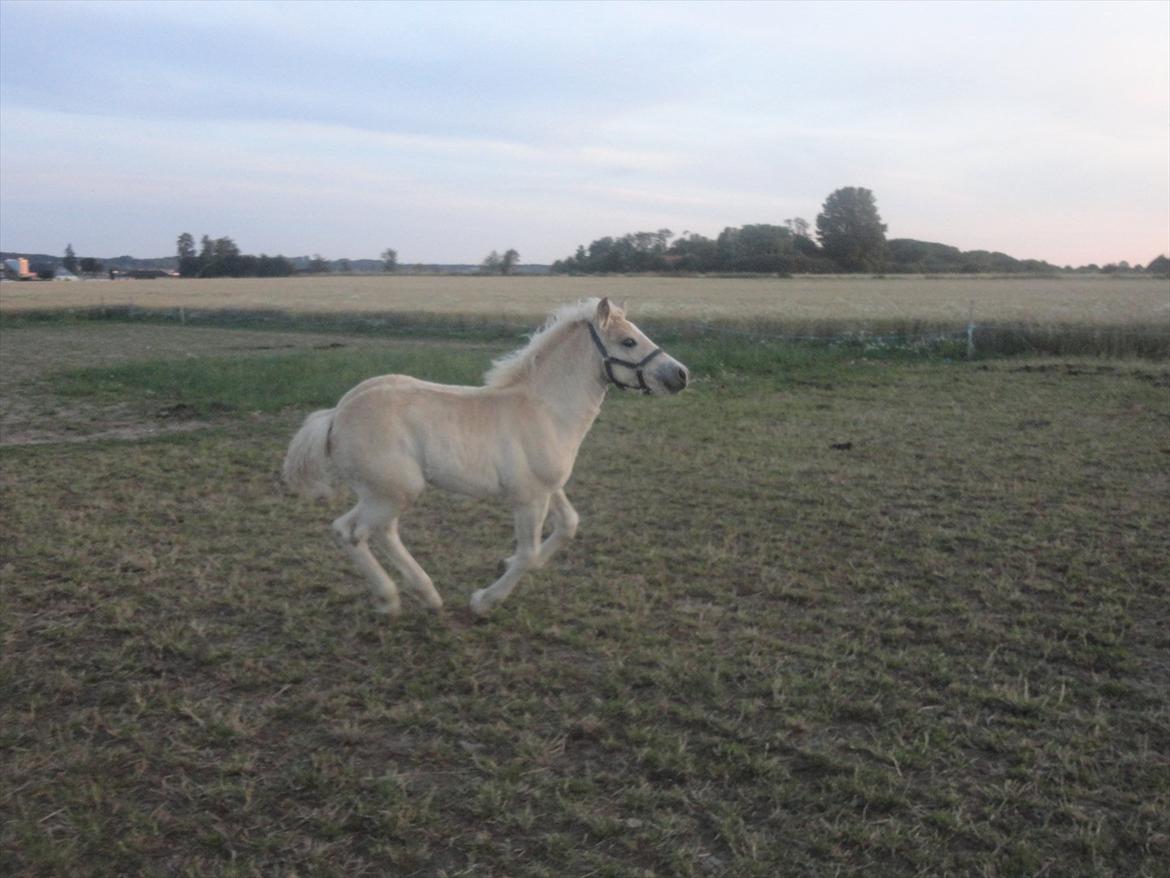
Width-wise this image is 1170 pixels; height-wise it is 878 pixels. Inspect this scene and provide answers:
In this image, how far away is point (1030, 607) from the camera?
5441mm

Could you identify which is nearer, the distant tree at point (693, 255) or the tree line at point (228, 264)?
the distant tree at point (693, 255)

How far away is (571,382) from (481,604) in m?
1.34

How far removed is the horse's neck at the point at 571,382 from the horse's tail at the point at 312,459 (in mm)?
1173

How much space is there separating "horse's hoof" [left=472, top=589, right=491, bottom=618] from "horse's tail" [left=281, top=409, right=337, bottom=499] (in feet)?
3.43

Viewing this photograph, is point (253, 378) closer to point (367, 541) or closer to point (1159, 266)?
point (367, 541)

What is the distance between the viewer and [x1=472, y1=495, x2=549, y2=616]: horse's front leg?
5094 millimetres

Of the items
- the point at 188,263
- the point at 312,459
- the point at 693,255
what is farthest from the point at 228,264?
the point at 312,459

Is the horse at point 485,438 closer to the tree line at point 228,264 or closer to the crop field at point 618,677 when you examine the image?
the crop field at point 618,677

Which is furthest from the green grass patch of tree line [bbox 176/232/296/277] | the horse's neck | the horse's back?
tree line [bbox 176/232/296/277]

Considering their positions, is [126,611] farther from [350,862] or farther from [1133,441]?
[1133,441]

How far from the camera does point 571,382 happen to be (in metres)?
5.27

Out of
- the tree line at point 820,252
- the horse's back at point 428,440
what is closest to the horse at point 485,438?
the horse's back at point 428,440

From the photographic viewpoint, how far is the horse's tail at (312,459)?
203 inches

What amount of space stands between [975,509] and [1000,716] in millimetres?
3783
